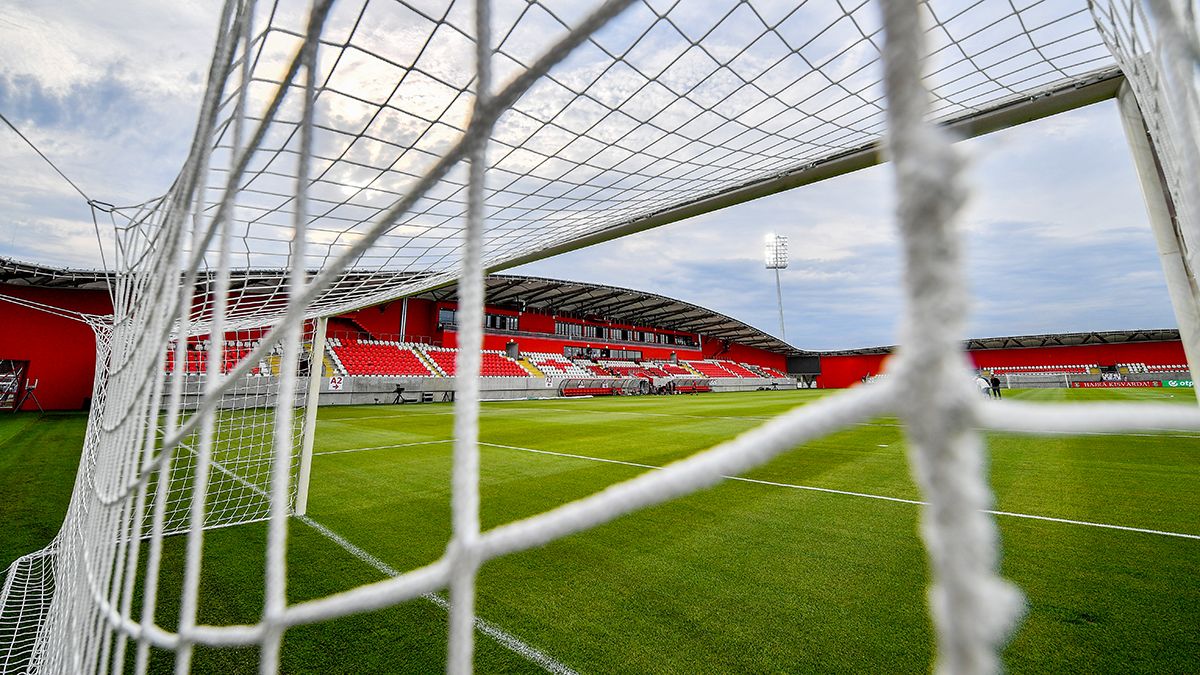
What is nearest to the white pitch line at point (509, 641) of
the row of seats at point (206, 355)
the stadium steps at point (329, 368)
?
the row of seats at point (206, 355)

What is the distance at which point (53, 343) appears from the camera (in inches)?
462

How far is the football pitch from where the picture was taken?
5.03 feet

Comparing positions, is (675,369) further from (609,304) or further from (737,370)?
(737,370)

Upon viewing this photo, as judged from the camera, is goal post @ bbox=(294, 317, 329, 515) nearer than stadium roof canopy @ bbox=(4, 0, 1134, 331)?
No

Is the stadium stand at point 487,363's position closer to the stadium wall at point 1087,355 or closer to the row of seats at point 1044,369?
the stadium wall at point 1087,355

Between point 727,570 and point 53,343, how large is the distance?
1653 cm

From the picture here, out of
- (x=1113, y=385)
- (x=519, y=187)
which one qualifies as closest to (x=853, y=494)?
(x=519, y=187)

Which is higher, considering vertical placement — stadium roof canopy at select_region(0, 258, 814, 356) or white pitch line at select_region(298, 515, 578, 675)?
stadium roof canopy at select_region(0, 258, 814, 356)

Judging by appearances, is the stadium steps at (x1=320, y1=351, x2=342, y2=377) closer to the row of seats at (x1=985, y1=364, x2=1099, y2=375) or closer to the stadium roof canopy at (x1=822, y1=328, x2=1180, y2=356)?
the stadium roof canopy at (x1=822, y1=328, x2=1180, y2=356)

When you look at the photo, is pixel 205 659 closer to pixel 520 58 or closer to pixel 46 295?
pixel 520 58

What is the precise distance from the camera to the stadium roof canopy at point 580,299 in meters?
11.3

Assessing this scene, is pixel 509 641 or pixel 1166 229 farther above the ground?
pixel 1166 229

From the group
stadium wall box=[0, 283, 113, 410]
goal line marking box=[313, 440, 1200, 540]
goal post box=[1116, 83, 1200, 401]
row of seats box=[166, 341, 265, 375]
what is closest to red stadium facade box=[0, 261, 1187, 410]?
stadium wall box=[0, 283, 113, 410]

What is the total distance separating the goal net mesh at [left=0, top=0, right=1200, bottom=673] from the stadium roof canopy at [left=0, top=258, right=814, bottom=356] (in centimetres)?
824
